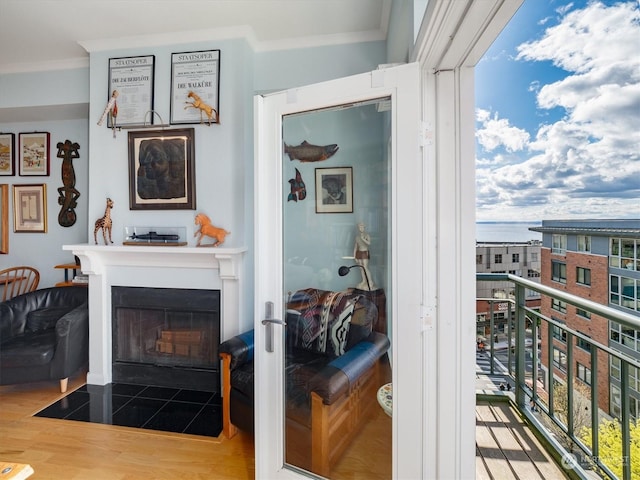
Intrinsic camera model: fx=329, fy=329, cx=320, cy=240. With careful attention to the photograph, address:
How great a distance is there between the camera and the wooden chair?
359 centimetres

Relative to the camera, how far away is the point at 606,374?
158 centimetres

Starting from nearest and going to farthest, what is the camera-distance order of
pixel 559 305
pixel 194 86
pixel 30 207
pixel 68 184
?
1. pixel 559 305
2. pixel 194 86
3. pixel 68 184
4. pixel 30 207

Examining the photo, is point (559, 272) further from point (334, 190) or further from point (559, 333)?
point (334, 190)

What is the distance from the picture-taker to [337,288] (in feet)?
5.37

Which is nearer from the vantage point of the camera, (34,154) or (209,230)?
(209,230)

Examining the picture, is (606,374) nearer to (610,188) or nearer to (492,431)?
(492,431)

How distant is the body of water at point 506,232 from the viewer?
6.00 ft

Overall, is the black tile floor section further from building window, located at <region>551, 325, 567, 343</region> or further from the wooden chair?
building window, located at <region>551, 325, 567, 343</region>

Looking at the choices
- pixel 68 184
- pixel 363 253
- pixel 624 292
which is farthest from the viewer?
pixel 68 184

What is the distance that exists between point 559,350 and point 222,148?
9.13 feet

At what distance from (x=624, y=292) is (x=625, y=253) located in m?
0.28

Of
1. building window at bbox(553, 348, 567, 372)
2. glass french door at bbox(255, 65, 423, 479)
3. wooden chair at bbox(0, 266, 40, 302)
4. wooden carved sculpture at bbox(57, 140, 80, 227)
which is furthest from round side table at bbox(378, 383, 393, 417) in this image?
wooden chair at bbox(0, 266, 40, 302)

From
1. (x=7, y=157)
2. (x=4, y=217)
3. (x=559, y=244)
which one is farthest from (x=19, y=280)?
(x=559, y=244)

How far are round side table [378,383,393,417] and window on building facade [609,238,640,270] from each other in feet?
3.15
